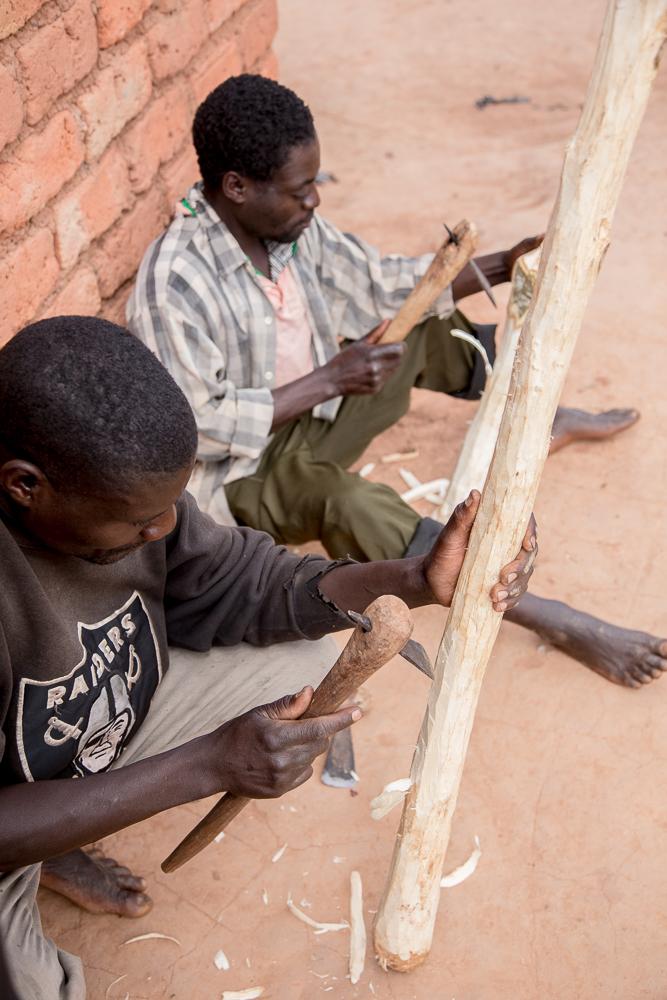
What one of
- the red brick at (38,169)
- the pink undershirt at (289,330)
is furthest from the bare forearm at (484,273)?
the red brick at (38,169)

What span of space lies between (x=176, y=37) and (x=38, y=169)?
41.1 inches

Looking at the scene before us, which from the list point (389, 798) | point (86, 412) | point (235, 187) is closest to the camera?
point (86, 412)

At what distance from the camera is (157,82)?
9.95 ft

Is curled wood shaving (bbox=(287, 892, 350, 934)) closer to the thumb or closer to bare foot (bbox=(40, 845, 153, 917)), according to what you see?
bare foot (bbox=(40, 845, 153, 917))

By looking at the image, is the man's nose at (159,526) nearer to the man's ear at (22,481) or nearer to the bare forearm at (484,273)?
the man's ear at (22,481)

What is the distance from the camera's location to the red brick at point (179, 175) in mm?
3223

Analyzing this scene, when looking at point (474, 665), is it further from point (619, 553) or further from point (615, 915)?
point (619, 553)

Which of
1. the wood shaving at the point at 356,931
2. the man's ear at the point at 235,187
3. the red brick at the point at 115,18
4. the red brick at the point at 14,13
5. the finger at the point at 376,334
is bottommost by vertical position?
the wood shaving at the point at 356,931

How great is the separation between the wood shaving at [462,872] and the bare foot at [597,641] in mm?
735

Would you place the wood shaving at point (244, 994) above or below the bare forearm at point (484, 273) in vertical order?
below

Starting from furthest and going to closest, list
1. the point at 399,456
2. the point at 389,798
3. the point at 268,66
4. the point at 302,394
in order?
1. the point at 268,66
2. the point at 399,456
3. the point at 302,394
4. the point at 389,798

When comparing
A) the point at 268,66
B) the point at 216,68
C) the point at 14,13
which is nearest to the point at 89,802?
the point at 14,13

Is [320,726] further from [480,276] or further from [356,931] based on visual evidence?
A: [480,276]

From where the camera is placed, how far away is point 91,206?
2.71m
